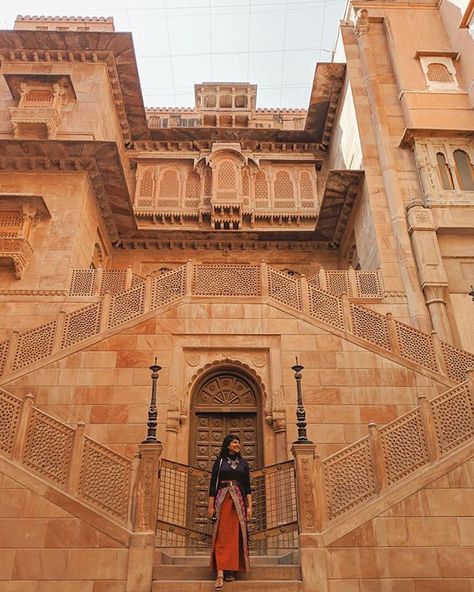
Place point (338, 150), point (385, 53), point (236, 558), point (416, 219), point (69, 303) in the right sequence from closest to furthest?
point (236, 558)
point (69, 303)
point (416, 219)
point (385, 53)
point (338, 150)

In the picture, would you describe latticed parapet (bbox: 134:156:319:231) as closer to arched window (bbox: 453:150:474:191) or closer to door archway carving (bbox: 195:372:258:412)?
arched window (bbox: 453:150:474:191)

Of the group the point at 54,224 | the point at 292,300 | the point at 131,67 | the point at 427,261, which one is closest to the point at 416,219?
the point at 427,261

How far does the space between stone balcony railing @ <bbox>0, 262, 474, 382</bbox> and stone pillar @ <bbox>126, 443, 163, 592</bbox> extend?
5.40m

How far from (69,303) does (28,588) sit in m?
9.25

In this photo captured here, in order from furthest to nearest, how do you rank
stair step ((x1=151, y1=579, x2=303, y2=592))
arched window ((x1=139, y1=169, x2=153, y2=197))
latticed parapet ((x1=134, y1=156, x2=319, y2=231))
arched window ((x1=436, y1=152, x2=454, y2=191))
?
arched window ((x1=139, y1=169, x2=153, y2=197)) < latticed parapet ((x1=134, y1=156, x2=319, y2=231)) < arched window ((x1=436, y1=152, x2=454, y2=191)) < stair step ((x1=151, y1=579, x2=303, y2=592))

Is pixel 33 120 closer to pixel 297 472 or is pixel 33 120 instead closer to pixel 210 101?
pixel 210 101

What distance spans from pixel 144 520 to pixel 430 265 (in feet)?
39.6

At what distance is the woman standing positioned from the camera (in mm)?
6566

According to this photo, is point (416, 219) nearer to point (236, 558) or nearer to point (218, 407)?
point (218, 407)

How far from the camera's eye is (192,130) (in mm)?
23688

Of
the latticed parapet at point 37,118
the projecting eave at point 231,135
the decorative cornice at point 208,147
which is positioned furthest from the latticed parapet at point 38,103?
the projecting eave at point 231,135

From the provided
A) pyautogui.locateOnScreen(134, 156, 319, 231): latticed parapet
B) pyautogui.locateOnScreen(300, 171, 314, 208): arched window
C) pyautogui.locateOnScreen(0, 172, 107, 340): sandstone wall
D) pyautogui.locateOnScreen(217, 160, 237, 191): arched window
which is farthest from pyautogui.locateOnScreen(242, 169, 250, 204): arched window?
pyautogui.locateOnScreen(0, 172, 107, 340): sandstone wall

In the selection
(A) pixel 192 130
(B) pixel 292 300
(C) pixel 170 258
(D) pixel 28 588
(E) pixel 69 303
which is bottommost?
(D) pixel 28 588

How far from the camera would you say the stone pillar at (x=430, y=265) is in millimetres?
14773
